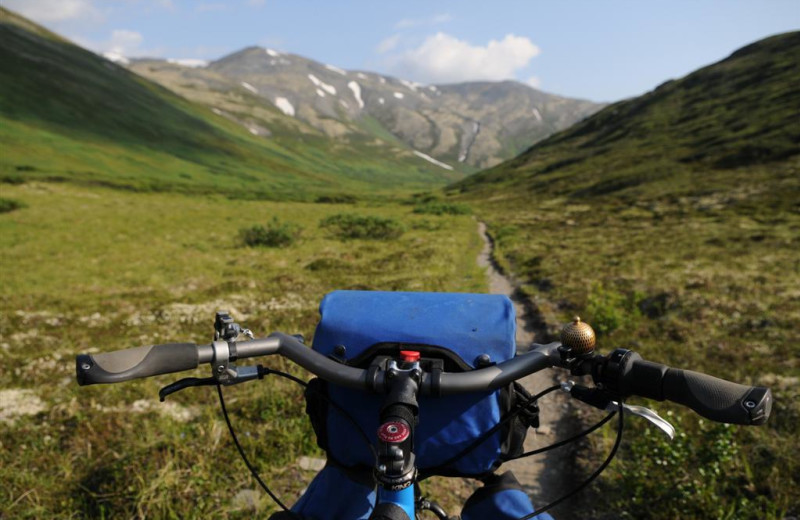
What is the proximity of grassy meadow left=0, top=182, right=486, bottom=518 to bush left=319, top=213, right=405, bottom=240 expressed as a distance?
2.87 ft

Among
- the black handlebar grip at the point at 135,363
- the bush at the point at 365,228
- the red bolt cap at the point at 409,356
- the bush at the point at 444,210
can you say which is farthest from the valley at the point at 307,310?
the red bolt cap at the point at 409,356

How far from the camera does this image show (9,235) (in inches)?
1042

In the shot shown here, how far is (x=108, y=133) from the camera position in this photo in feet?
352

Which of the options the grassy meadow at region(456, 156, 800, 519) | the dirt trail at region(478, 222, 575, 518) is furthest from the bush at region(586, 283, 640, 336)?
the dirt trail at region(478, 222, 575, 518)

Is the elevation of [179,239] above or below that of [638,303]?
below

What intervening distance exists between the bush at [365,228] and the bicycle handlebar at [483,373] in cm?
2945

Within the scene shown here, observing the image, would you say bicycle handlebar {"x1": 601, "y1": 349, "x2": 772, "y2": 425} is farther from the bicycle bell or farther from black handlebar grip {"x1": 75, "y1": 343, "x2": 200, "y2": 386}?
black handlebar grip {"x1": 75, "y1": 343, "x2": 200, "y2": 386}

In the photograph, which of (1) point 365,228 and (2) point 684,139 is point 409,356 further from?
(2) point 684,139

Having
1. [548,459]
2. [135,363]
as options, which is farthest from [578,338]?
[548,459]

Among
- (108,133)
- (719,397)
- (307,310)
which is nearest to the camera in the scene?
(719,397)

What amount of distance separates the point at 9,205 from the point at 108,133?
86.4 m

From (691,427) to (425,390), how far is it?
258 inches

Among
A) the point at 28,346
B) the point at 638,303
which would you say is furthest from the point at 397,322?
the point at 638,303

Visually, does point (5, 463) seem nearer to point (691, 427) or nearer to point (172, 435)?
point (172, 435)
